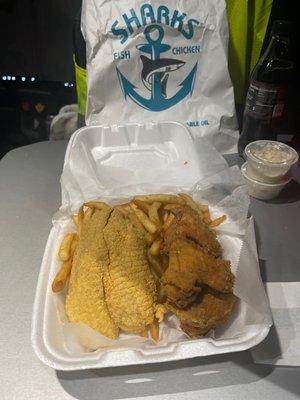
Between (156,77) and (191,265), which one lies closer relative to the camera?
(191,265)

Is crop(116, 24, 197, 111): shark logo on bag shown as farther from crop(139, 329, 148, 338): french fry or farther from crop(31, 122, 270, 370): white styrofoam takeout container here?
crop(139, 329, 148, 338): french fry

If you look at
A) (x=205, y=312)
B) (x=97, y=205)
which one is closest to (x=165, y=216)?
(x=97, y=205)

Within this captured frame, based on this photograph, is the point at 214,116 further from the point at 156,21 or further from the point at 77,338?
the point at 77,338

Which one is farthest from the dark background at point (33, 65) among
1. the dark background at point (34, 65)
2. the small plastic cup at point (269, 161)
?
the small plastic cup at point (269, 161)

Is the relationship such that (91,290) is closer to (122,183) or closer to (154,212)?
(154,212)

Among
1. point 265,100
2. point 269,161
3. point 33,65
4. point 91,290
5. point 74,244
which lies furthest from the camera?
point 33,65

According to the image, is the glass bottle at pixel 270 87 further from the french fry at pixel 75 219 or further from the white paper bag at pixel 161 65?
the french fry at pixel 75 219

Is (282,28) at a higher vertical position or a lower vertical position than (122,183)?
higher

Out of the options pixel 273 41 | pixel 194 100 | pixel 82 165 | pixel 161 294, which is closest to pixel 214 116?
pixel 194 100
